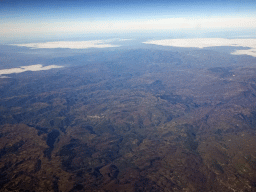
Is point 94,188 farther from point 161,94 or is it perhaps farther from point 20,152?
point 161,94

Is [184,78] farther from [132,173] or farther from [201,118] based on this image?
[132,173]

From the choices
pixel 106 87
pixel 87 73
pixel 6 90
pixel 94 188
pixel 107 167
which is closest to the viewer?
pixel 94 188

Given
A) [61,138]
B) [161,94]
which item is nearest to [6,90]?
[61,138]

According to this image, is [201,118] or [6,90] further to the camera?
[6,90]

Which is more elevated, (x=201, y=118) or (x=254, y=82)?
(x=254, y=82)

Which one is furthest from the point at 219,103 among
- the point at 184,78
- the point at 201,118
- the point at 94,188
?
the point at 94,188

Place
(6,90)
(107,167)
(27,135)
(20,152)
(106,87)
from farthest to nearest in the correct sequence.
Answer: (106,87) → (6,90) → (27,135) → (20,152) → (107,167)
